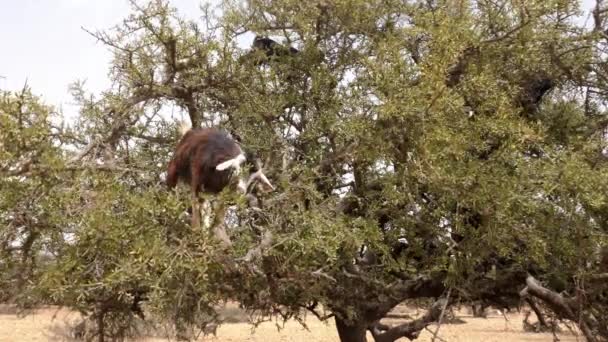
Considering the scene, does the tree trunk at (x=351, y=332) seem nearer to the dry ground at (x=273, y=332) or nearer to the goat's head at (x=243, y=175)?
the goat's head at (x=243, y=175)

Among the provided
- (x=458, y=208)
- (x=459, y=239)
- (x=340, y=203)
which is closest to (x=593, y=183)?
(x=458, y=208)

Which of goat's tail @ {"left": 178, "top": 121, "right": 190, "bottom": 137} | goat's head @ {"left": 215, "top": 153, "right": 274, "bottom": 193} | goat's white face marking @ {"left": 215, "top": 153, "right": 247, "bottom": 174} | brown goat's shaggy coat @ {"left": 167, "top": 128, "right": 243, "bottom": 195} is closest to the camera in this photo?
goat's head @ {"left": 215, "top": 153, "right": 274, "bottom": 193}

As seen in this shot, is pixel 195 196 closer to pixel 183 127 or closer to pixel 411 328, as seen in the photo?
pixel 183 127

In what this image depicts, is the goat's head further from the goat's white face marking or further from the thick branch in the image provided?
the thick branch

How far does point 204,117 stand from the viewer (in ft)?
28.2

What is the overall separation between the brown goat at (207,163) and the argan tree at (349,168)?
0.87 feet

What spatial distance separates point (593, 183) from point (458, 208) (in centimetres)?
129

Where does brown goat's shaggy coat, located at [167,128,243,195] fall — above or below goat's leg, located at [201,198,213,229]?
above

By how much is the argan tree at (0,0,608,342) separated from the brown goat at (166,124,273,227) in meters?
0.27

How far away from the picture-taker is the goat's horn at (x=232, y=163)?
6301 millimetres

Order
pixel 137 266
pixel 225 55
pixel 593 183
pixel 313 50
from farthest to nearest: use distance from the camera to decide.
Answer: pixel 313 50, pixel 225 55, pixel 593 183, pixel 137 266

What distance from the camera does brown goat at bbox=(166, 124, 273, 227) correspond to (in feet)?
20.8

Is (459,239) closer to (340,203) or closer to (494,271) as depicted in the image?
(494,271)

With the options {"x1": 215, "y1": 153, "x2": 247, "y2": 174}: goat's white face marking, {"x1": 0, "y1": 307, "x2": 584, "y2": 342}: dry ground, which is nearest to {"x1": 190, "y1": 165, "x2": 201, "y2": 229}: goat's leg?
{"x1": 215, "y1": 153, "x2": 247, "y2": 174}: goat's white face marking
